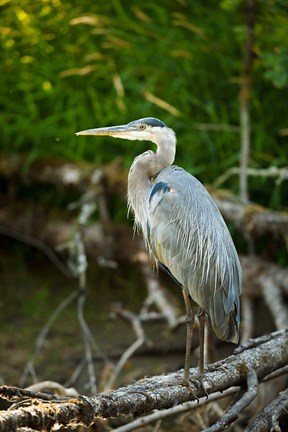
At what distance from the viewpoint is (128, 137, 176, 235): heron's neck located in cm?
330

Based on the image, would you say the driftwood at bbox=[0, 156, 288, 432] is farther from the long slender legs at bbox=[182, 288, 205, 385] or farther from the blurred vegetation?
the blurred vegetation

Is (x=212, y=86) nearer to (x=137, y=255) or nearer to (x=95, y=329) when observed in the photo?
(x=137, y=255)

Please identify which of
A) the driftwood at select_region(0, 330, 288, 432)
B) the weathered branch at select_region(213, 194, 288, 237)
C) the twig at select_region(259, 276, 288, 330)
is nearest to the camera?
the driftwood at select_region(0, 330, 288, 432)

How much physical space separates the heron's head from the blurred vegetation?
71.3 inches

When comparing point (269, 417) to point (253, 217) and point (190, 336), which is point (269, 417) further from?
point (253, 217)

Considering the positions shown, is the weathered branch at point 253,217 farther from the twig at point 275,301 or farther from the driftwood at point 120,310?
the twig at point 275,301

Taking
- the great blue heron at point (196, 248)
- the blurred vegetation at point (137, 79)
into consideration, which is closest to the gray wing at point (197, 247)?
the great blue heron at point (196, 248)

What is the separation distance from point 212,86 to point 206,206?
2687 millimetres

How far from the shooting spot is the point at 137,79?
224 inches

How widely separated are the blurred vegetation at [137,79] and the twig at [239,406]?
7.60 ft

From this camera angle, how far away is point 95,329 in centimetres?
548

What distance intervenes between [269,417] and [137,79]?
3.34m

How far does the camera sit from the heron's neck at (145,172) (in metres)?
3.30

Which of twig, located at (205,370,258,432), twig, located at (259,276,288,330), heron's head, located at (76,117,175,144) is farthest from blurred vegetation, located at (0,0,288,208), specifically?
twig, located at (205,370,258,432)
